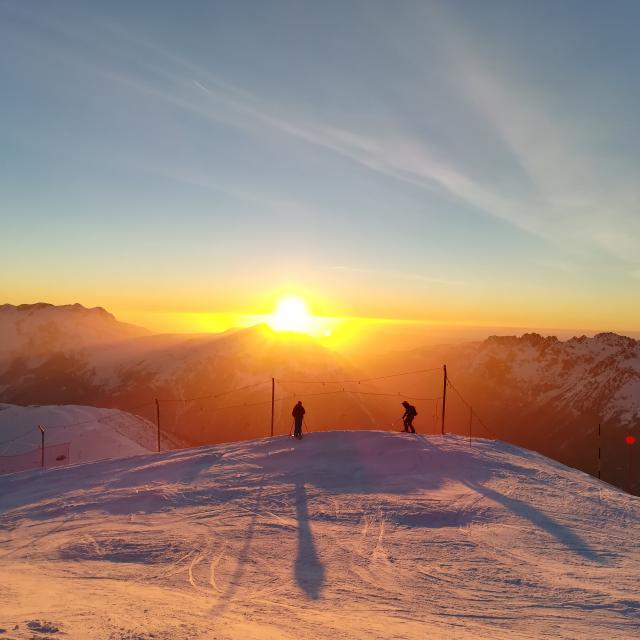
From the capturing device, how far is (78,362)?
18800cm

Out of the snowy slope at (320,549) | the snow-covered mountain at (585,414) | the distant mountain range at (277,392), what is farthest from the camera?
the snow-covered mountain at (585,414)

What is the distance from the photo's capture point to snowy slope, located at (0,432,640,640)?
328 inches

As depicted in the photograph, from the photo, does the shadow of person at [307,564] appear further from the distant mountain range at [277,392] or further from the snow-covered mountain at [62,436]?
the distant mountain range at [277,392]

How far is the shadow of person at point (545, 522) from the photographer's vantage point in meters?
12.4

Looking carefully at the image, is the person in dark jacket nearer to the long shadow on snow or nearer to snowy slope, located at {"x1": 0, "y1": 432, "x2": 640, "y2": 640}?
snowy slope, located at {"x1": 0, "y1": 432, "x2": 640, "y2": 640}

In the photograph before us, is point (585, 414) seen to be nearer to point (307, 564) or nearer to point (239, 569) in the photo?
point (307, 564)

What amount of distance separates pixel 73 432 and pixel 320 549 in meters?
49.1

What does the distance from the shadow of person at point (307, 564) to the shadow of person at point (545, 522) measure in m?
6.48

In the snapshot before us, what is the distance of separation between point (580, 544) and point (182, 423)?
132 metres

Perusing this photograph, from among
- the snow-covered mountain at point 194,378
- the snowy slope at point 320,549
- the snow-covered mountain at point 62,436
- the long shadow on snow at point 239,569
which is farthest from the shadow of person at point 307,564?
the snow-covered mountain at point 194,378

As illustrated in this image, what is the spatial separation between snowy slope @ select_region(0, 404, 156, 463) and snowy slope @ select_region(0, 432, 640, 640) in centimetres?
2903

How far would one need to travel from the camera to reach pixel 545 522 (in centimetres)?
1448

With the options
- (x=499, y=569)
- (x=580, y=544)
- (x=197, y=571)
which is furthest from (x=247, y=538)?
(x=580, y=544)

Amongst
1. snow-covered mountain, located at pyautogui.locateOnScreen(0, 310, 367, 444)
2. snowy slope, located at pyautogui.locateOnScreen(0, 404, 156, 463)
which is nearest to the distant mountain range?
snow-covered mountain, located at pyautogui.locateOnScreen(0, 310, 367, 444)
